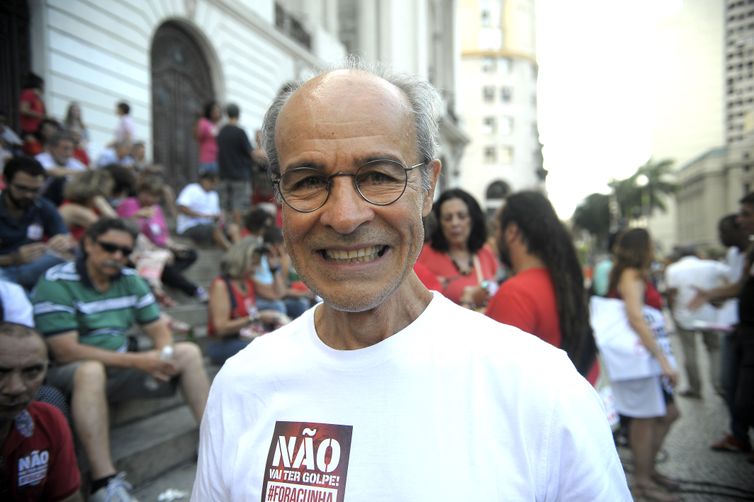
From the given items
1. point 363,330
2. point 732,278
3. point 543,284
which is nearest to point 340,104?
point 363,330

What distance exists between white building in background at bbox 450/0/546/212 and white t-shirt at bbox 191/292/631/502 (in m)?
60.7

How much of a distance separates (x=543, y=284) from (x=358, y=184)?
1.81 m

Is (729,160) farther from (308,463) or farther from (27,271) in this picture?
(308,463)

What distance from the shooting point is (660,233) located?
112 metres

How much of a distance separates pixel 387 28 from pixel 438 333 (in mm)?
28438

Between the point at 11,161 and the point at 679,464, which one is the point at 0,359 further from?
the point at 679,464

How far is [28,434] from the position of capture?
2.65m

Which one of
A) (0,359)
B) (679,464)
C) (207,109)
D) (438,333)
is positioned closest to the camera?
(438,333)

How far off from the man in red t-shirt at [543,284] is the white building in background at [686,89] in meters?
84.7

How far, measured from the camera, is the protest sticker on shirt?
1.22 meters

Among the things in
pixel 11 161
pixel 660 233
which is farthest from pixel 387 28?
pixel 660 233

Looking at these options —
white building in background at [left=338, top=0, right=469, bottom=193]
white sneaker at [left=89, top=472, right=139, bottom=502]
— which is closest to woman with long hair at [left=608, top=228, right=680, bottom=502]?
white sneaker at [left=89, top=472, right=139, bottom=502]

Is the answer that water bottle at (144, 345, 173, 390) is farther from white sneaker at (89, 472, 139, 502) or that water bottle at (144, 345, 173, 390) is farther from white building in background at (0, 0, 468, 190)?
white building in background at (0, 0, 468, 190)

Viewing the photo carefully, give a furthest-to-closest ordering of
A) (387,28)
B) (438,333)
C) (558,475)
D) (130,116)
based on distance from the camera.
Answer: (387,28), (130,116), (438,333), (558,475)
